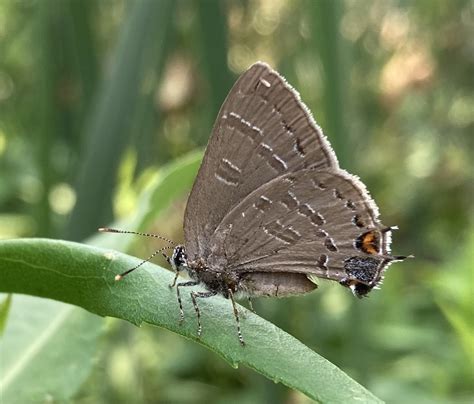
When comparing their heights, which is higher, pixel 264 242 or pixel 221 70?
pixel 221 70

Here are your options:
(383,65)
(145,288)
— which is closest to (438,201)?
(383,65)

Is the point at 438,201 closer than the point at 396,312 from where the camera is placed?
No

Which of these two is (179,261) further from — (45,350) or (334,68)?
(334,68)

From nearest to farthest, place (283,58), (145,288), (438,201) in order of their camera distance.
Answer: (145,288) < (283,58) < (438,201)

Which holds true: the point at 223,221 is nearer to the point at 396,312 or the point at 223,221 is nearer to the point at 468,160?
the point at 396,312

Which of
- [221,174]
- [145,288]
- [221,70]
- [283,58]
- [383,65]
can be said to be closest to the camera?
[145,288]

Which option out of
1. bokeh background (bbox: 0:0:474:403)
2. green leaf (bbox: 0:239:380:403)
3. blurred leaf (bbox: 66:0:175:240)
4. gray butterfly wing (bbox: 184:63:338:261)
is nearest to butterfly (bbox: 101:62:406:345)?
gray butterfly wing (bbox: 184:63:338:261)

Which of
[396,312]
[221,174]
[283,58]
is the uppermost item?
[283,58]

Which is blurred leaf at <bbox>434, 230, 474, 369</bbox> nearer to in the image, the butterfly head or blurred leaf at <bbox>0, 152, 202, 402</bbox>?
the butterfly head
